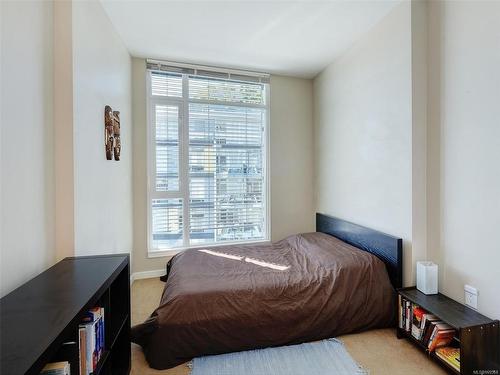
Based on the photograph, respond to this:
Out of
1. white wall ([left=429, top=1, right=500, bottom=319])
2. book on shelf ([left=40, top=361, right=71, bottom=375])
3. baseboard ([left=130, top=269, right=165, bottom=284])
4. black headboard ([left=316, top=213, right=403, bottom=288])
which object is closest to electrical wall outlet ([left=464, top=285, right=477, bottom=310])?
white wall ([left=429, top=1, right=500, bottom=319])

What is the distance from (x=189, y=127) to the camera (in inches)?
129

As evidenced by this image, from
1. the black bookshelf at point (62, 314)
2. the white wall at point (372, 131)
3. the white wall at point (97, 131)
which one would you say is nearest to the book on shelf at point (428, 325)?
the white wall at point (372, 131)

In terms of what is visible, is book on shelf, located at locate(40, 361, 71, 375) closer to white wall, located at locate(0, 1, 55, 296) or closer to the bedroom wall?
white wall, located at locate(0, 1, 55, 296)

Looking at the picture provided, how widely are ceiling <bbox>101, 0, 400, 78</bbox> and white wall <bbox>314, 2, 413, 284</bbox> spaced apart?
21 centimetres

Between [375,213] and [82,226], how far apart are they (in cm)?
246

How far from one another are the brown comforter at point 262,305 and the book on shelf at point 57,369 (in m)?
0.80

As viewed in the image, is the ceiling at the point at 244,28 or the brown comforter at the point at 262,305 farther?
the ceiling at the point at 244,28

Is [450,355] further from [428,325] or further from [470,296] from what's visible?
[470,296]

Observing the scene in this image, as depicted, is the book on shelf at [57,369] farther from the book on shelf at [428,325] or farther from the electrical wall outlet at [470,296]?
the electrical wall outlet at [470,296]

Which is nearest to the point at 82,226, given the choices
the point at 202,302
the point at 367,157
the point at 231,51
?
the point at 202,302

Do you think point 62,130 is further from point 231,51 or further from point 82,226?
point 231,51

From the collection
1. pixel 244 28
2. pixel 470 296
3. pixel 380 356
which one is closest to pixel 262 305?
pixel 380 356

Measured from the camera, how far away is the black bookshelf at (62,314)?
2.45 ft

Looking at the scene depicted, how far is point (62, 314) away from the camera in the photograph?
0.92m
